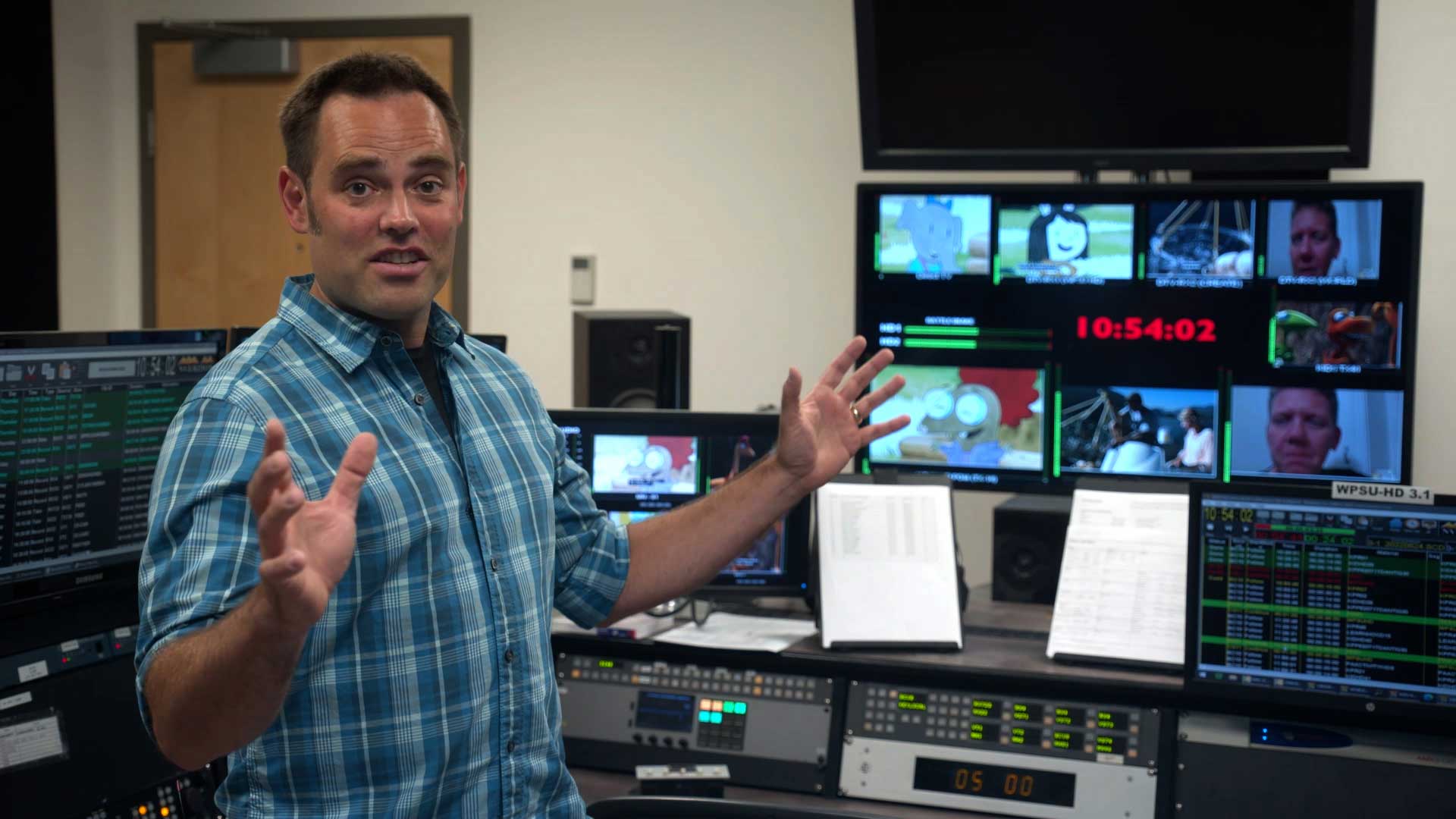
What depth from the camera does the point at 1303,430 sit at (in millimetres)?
2754

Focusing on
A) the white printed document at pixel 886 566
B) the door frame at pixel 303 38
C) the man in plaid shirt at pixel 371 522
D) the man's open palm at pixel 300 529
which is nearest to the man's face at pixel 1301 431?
the white printed document at pixel 886 566

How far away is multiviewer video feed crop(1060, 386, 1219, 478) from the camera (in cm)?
280

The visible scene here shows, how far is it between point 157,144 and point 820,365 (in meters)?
2.29

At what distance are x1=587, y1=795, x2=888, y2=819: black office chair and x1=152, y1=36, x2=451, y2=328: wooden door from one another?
2.69 meters

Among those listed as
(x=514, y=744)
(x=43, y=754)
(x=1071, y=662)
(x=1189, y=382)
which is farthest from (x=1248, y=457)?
(x=43, y=754)

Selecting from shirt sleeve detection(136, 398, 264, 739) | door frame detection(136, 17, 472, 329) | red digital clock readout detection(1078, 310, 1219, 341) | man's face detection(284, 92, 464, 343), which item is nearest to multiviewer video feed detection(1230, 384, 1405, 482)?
red digital clock readout detection(1078, 310, 1219, 341)

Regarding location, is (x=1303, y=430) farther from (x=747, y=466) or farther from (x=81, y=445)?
(x=81, y=445)

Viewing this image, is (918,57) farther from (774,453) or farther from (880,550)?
(774,453)

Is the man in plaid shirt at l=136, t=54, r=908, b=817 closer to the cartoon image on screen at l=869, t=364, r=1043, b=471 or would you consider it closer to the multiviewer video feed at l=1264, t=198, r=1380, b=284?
the cartoon image on screen at l=869, t=364, r=1043, b=471

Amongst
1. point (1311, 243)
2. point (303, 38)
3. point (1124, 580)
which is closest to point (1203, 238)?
point (1311, 243)

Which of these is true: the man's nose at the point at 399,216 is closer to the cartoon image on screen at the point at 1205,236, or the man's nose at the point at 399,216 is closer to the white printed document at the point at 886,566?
the white printed document at the point at 886,566

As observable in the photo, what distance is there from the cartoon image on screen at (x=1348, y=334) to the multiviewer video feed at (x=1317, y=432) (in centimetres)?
6

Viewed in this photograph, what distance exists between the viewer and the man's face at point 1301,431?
2738 mm

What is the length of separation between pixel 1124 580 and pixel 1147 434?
2.07 ft
